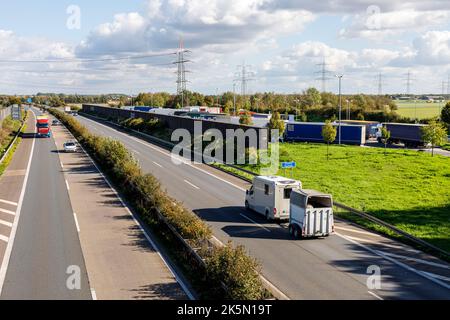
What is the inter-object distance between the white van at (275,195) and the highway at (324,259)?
702 millimetres

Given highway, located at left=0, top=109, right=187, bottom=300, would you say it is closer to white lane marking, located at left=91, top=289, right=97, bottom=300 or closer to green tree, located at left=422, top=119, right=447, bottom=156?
white lane marking, located at left=91, top=289, right=97, bottom=300

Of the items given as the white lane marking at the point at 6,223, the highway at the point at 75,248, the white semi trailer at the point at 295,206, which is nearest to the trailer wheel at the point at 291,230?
the white semi trailer at the point at 295,206

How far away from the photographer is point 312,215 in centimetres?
2288

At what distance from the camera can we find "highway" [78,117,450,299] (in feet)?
55.9

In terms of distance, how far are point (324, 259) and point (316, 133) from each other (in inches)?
2095

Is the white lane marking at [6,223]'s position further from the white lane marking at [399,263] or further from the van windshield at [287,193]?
the white lane marking at [399,263]

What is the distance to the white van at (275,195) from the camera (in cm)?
2588

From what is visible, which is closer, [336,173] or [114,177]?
[114,177]

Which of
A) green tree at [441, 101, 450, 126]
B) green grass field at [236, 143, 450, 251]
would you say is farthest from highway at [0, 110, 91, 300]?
green tree at [441, 101, 450, 126]
